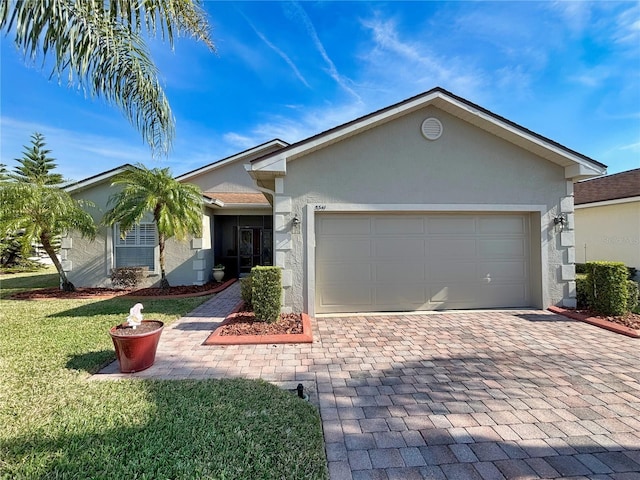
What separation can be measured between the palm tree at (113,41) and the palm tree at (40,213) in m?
6.97

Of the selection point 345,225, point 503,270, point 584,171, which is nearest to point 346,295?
point 345,225

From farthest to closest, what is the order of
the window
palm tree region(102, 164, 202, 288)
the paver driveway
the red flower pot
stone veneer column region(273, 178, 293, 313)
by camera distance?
the window
palm tree region(102, 164, 202, 288)
stone veneer column region(273, 178, 293, 313)
the red flower pot
the paver driveway

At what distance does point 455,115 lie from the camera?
26.0ft

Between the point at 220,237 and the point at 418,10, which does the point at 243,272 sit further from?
the point at 418,10

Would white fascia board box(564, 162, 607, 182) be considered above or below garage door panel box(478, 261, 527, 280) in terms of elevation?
above

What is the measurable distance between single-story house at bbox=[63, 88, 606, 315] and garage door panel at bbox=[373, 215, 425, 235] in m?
0.03

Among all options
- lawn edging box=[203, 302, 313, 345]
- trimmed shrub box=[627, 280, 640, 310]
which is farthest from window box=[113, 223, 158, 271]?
trimmed shrub box=[627, 280, 640, 310]

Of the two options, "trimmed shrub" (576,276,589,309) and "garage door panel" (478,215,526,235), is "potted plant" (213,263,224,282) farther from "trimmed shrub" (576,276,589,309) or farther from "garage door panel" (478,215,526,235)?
"trimmed shrub" (576,276,589,309)

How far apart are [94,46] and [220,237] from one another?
35.9ft

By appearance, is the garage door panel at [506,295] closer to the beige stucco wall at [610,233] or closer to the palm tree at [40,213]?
the beige stucco wall at [610,233]

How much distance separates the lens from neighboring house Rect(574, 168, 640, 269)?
1216cm

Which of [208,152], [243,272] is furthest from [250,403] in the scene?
[208,152]

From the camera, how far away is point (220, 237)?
1538 cm

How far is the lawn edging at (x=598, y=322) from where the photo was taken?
6.15 meters
